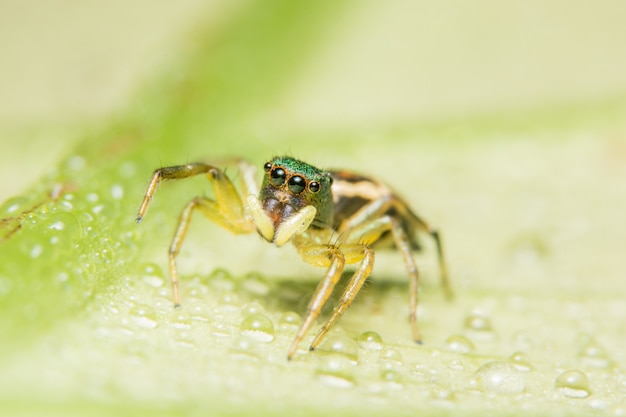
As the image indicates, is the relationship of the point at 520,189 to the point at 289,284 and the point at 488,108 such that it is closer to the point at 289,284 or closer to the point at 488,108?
the point at 488,108

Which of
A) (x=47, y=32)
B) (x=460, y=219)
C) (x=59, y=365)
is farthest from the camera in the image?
(x=47, y=32)

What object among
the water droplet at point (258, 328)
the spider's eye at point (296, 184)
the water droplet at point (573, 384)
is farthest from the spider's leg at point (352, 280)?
the water droplet at point (573, 384)

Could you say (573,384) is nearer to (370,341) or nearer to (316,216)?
(370,341)

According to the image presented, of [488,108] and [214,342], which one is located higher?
[488,108]

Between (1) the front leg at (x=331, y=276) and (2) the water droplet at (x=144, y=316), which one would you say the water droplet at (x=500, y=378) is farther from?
(2) the water droplet at (x=144, y=316)

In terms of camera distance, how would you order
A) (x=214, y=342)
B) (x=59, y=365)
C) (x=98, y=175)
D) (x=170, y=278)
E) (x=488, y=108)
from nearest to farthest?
(x=59, y=365)
(x=214, y=342)
(x=170, y=278)
(x=98, y=175)
(x=488, y=108)

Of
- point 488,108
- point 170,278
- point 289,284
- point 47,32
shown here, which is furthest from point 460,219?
point 47,32

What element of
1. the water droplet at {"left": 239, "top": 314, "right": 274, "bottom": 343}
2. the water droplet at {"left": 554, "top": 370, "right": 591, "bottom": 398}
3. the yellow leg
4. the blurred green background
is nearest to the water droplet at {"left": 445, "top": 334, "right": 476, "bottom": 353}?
the blurred green background
